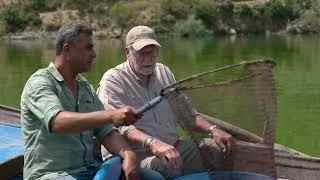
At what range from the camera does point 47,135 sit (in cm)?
365

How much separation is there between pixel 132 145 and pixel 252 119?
1.01 metres

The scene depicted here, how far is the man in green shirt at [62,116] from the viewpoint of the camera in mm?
3533

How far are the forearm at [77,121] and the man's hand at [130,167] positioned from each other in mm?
453

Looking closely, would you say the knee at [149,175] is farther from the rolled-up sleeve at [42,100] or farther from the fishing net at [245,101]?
the rolled-up sleeve at [42,100]

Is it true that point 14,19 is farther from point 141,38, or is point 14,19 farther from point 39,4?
point 141,38

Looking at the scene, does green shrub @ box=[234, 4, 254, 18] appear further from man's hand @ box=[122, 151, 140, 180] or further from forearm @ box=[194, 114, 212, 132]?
man's hand @ box=[122, 151, 140, 180]

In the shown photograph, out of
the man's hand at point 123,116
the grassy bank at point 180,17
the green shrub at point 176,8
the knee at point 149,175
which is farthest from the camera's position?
the green shrub at point 176,8

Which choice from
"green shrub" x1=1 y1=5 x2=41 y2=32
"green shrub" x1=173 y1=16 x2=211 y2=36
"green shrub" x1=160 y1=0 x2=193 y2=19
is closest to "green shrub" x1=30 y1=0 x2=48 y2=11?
"green shrub" x1=1 y1=5 x2=41 y2=32

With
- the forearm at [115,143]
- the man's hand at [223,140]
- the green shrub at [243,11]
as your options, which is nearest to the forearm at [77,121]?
the forearm at [115,143]

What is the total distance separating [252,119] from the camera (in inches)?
155

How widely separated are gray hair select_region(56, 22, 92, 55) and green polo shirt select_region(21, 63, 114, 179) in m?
0.17

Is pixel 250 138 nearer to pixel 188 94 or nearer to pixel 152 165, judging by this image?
pixel 188 94

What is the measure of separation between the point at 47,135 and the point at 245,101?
123 centimetres

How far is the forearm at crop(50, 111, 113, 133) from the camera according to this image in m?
3.45
